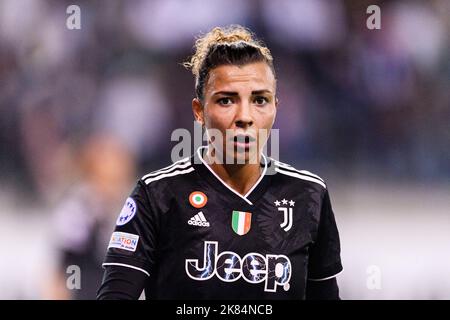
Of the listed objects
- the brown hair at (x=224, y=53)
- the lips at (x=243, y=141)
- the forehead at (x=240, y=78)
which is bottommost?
the lips at (x=243, y=141)

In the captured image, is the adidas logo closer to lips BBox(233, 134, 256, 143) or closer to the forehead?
lips BBox(233, 134, 256, 143)

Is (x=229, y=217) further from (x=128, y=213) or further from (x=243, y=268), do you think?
(x=128, y=213)

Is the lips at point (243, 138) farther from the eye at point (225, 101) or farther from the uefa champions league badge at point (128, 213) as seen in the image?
the uefa champions league badge at point (128, 213)

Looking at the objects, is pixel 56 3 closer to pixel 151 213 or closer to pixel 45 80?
pixel 45 80

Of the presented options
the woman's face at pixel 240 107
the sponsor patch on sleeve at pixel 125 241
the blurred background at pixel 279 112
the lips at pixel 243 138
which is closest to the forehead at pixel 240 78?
the woman's face at pixel 240 107

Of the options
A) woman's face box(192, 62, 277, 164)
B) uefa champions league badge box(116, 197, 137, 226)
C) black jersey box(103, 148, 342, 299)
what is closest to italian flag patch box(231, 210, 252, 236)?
black jersey box(103, 148, 342, 299)

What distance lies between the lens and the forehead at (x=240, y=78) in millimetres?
2064

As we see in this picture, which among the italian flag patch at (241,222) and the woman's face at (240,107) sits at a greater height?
the woman's face at (240,107)

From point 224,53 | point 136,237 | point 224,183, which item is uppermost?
point 224,53

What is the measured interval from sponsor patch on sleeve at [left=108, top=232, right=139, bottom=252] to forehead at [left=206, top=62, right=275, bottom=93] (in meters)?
0.50

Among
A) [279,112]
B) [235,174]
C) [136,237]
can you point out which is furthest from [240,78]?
[279,112]

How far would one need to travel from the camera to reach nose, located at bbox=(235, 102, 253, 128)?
204 cm

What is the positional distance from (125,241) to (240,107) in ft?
1.67

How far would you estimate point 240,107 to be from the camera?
81.2 inches
